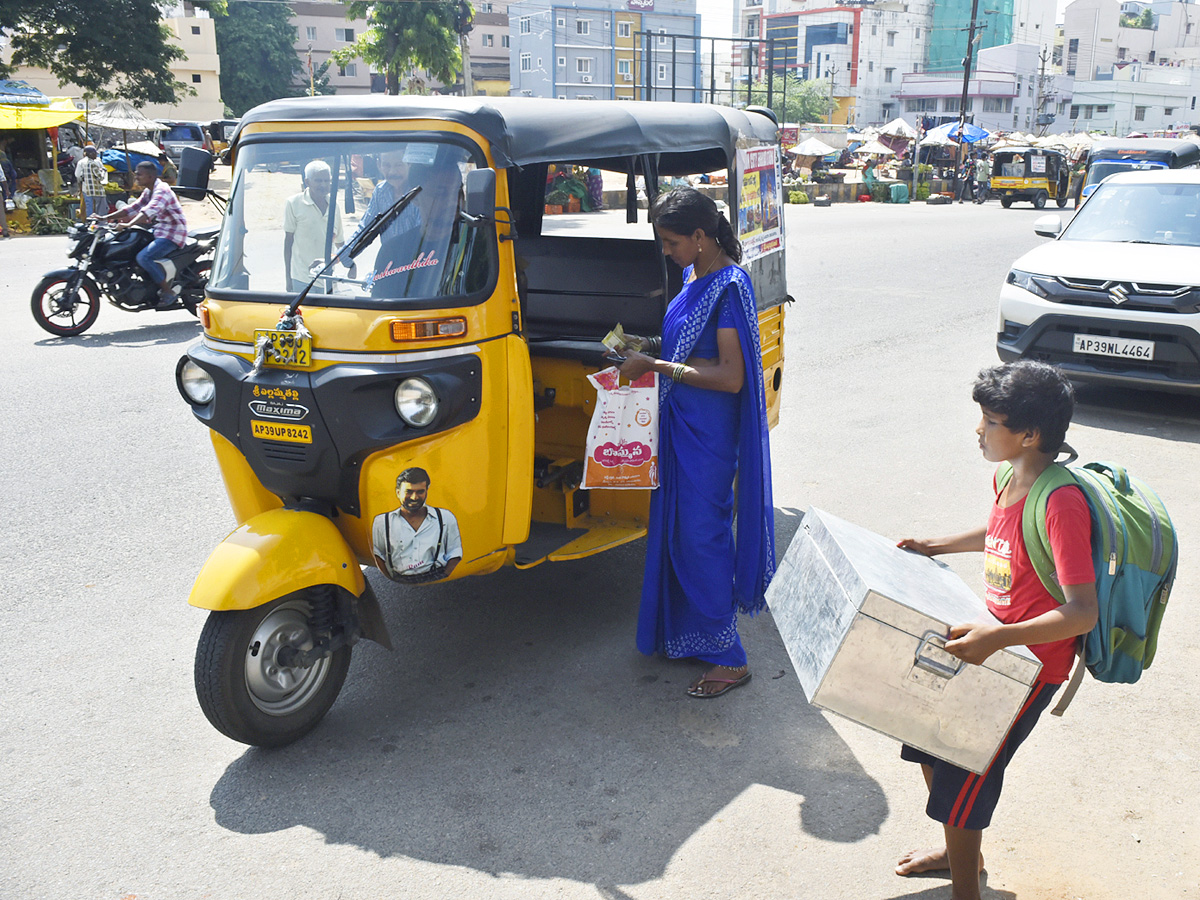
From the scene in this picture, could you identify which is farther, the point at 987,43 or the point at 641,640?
the point at 987,43

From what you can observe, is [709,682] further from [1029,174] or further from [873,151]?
[873,151]

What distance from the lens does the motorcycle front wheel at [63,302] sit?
9.95 m

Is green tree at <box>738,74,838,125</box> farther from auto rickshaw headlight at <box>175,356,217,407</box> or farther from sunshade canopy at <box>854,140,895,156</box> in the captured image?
auto rickshaw headlight at <box>175,356,217,407</box>

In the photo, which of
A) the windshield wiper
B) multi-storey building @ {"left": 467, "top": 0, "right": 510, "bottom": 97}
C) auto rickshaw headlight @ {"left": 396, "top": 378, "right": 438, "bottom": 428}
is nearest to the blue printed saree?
auto rickshaw headlight @ {"left": 396, "top": 378, "right": 438, "bottom": 428}

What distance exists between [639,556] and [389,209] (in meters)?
2.28

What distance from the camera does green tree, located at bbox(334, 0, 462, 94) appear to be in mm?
37969

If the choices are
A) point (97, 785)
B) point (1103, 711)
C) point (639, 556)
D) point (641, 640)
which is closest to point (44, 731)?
point (97, 785)

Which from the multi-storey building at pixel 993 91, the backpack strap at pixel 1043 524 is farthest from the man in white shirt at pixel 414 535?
the multi-storey building at pixel 993 91

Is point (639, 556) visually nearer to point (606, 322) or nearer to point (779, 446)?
point (606, 322)

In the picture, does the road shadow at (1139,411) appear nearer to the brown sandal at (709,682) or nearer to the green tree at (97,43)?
the brown sandal at (709,682)

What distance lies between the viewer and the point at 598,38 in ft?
282

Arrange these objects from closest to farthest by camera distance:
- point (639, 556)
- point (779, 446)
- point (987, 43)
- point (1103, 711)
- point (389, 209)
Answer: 1. point (389, 209)
2. point (1103, 711)
3. point (639, 556)
4. point (779, 446)
5. point (987, 43)

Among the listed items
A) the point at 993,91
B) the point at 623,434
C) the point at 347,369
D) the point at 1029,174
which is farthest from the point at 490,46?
the point at 347,369

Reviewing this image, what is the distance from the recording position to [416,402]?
3307mm
